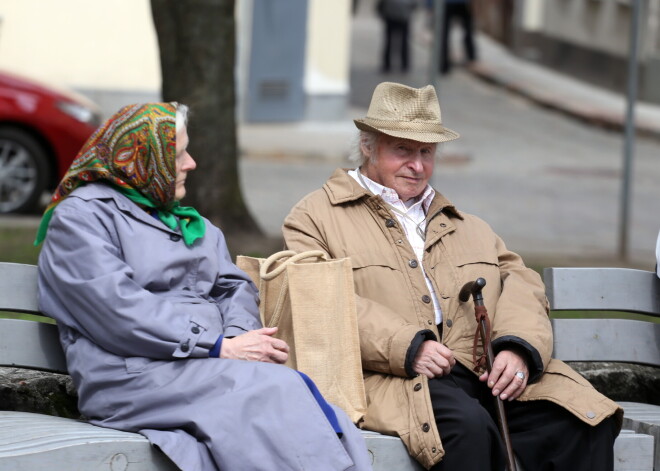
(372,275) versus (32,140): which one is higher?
(372,275)

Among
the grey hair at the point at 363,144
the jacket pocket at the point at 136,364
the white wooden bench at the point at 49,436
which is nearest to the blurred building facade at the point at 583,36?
the grey hair at the point at 363,144

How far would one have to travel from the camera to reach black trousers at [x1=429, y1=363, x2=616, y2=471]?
429 centimetres

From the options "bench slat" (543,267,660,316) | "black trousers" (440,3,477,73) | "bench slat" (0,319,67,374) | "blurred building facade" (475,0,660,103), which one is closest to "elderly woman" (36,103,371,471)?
"bench slat" (0,319,67,374)

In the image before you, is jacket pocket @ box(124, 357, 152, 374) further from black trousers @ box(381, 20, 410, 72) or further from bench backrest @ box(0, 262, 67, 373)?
black trousers @ box(381, 20, 410, 72)

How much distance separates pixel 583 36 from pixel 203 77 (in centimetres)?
1566

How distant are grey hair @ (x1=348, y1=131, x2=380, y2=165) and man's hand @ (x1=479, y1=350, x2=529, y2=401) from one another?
36.7 inches

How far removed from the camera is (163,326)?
411cm

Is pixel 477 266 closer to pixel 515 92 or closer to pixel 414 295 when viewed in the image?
pixel 414 295

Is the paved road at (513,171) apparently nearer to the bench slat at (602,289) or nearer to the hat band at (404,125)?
the bench slat at (602,289)

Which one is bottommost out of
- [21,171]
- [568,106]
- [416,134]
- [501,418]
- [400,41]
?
[568,106]

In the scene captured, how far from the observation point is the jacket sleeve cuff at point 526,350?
459 cm

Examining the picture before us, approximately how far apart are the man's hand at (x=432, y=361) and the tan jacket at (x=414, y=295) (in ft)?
0.18

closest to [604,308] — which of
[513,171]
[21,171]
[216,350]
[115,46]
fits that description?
[216,350]

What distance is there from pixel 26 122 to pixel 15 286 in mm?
6465
